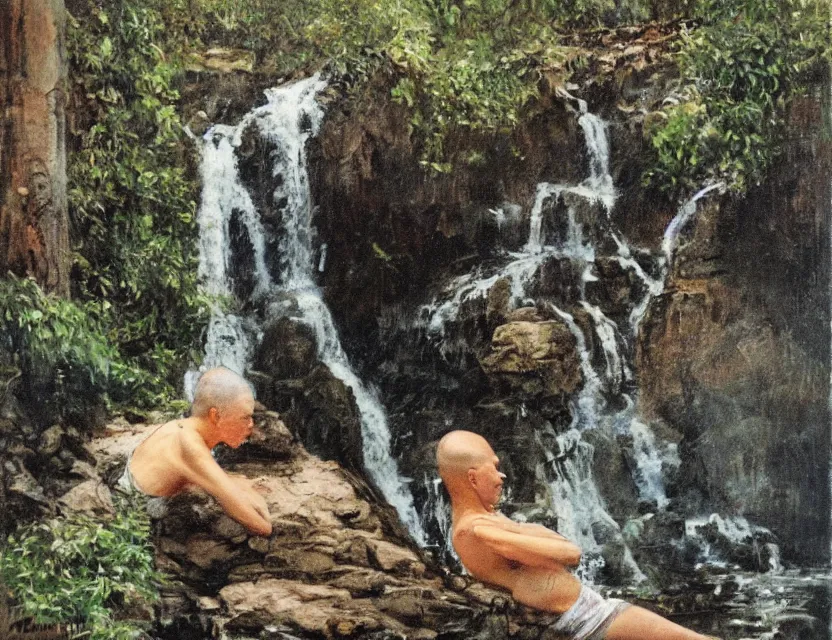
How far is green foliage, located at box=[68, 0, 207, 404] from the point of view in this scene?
13.6 ft

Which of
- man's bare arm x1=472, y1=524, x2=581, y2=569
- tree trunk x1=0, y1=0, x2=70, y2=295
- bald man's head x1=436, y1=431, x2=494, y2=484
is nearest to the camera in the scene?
man's bare arm x1=472, y1=524, x2=581, y2=569

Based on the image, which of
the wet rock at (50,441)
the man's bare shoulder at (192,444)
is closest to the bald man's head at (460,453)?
the man's bare shoulder at (192,444)

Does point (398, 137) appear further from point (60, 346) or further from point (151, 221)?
point (60, 346)

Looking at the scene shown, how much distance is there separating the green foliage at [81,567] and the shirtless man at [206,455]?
0.12m

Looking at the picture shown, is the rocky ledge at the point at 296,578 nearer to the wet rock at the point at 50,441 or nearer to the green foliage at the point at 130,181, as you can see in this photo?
the wet rock at the point at 50,441

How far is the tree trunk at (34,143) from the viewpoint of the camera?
4.08 metres

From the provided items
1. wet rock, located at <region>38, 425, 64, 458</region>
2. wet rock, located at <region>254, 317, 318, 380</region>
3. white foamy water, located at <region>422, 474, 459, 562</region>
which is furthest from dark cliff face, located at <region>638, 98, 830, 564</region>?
wet rock, located at <region>38, 425, 64, 458</region>

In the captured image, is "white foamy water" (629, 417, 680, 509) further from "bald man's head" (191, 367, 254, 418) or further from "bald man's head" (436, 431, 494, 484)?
"bald man's head" (191, 367, 254, 418)

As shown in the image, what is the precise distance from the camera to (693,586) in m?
4.02

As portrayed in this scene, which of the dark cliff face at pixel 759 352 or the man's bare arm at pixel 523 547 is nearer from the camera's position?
the man's bare arm at pixel 523 547

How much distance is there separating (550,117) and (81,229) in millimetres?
1764

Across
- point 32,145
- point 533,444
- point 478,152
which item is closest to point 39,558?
point 32,145

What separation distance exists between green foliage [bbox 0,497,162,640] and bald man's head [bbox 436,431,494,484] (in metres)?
1.05

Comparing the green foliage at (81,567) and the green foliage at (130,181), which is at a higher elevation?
the green foliage at (130,181)
